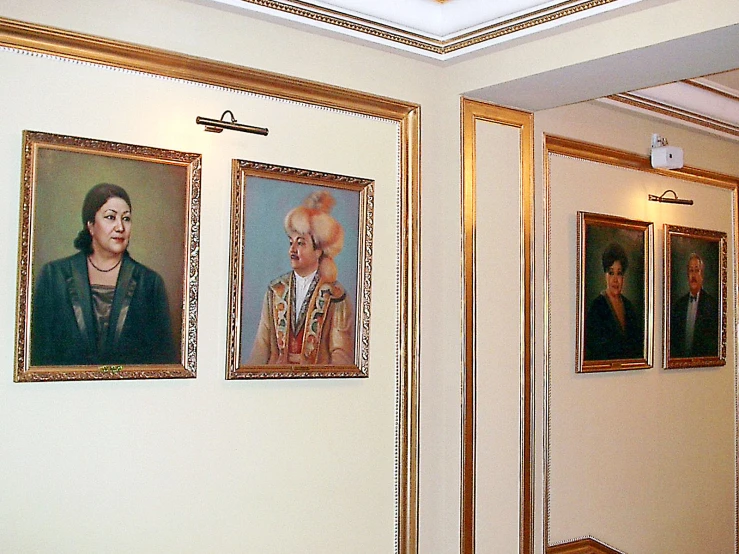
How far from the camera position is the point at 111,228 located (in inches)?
119

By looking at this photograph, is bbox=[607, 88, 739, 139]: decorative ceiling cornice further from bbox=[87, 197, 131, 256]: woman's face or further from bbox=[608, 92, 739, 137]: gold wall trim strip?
bbox=[87, 197, 131, 256]: woman's face

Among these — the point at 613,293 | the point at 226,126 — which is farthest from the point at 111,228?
the point at 613,293

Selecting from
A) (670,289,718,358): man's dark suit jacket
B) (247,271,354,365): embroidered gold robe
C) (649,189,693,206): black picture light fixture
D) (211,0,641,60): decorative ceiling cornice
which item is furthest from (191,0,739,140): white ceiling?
(670,289,718,358): man's dark suit jacket

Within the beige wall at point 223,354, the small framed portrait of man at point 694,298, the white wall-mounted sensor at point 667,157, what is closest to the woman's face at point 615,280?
the small framed portrait of man at point 694,298

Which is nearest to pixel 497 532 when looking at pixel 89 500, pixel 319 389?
pixel 319 389

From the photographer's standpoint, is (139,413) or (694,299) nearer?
(139,413)

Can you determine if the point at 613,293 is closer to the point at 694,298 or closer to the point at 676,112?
the point at 694,298

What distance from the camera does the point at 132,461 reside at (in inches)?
120

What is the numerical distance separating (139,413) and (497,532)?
175 centimetres

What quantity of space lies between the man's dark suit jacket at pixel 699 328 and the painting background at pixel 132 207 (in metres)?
3.09

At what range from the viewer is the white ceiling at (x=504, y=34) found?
3.29 metres

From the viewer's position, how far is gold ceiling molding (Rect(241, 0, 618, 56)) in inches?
132

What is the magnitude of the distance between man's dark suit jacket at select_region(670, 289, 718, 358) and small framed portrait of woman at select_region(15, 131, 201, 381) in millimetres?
3046

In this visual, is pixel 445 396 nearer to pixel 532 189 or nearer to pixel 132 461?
pixel 532 189
